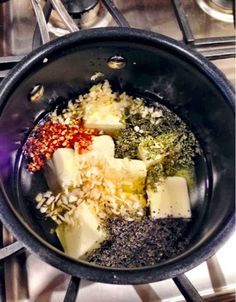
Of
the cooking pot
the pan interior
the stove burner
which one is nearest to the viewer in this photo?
the cooking pot

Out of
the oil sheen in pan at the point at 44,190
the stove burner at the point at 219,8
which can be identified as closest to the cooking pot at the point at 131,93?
the oil sheen in pan at the point at 44,190

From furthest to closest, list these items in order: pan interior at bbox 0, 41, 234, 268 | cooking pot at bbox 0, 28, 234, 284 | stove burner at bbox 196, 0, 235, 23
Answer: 1. stove burner at bbox 196, 0, 235, 23
2. pan interior at bbox 0, 41, 234, 268
3. cooking pot at bbox 0, 28, 234, 284

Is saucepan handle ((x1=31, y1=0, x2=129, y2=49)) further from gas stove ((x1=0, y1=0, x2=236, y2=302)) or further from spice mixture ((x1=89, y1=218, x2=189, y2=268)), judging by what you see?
spice mixture ((x1=89, y1=218, x2=189, y2=268))

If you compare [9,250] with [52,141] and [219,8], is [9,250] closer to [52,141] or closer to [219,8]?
[52,141]

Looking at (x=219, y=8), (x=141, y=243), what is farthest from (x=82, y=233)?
(x=219, y=8)

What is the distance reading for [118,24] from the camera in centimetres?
83

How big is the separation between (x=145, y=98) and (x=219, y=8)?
0.81 feet

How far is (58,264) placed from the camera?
60 centimetres

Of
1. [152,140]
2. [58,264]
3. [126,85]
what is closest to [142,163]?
[152,140]

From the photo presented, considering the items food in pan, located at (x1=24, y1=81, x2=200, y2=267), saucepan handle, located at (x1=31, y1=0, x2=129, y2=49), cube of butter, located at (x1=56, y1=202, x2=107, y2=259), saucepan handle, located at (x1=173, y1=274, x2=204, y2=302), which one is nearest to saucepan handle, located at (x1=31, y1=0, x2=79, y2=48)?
saucepan handle, located at (x1=31, y1=0, x2=129, y2=49)

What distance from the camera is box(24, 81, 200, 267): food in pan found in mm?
764

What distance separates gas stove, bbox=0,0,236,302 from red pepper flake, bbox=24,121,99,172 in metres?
0.13

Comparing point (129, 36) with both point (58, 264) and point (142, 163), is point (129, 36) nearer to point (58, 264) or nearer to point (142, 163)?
point (142, 163)

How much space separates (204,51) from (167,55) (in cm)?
11
